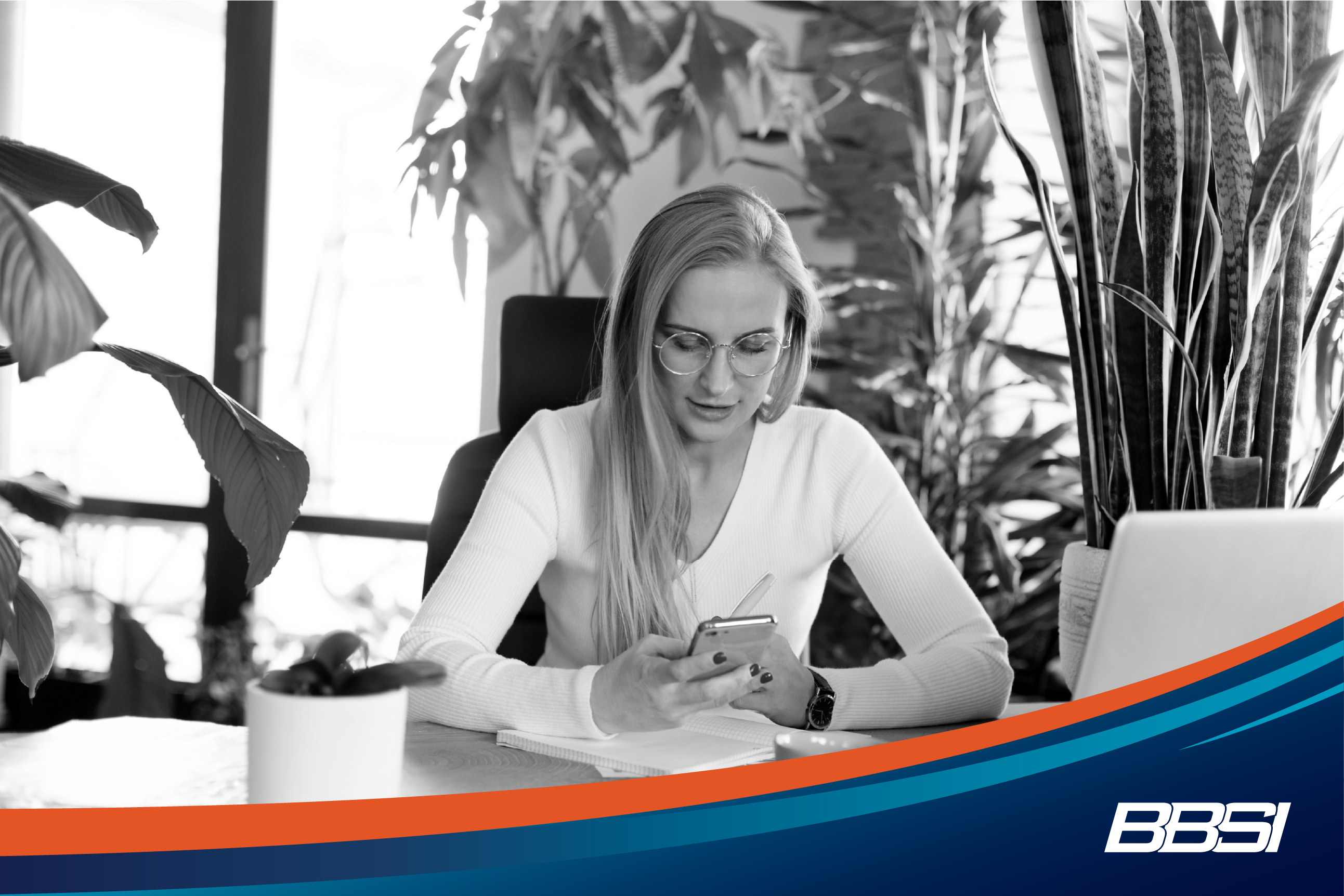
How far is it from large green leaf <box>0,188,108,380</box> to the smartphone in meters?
0.59

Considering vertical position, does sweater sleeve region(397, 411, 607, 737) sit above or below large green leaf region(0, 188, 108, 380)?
below

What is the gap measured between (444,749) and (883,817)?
556 millimetres

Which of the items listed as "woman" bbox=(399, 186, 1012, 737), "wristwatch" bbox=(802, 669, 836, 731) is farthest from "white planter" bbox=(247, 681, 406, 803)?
"wristwatch" bbox=(802, 669, 836, 731)

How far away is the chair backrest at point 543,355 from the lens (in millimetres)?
1784

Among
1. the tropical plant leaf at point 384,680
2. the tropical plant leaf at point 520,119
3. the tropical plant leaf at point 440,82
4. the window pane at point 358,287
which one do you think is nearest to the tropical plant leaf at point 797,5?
the tropical plant leaf at point 520,119

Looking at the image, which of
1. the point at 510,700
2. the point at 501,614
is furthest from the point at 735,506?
the point at 510,700

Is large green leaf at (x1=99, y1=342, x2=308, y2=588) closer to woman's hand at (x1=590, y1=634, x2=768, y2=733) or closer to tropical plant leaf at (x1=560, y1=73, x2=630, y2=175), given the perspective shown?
woman's hand at (x1=590, y1=634, x2=768, y2=733)

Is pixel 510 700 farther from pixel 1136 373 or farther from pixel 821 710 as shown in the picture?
pixel 1136 373

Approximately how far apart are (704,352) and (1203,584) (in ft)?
2.88

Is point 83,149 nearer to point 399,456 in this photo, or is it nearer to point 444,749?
point 399,456

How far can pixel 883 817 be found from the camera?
72 cm

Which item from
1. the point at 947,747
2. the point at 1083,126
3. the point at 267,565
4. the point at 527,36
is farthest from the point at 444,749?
the point at 527,36

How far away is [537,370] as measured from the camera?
1.80m

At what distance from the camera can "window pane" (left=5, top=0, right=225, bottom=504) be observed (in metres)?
3.74
